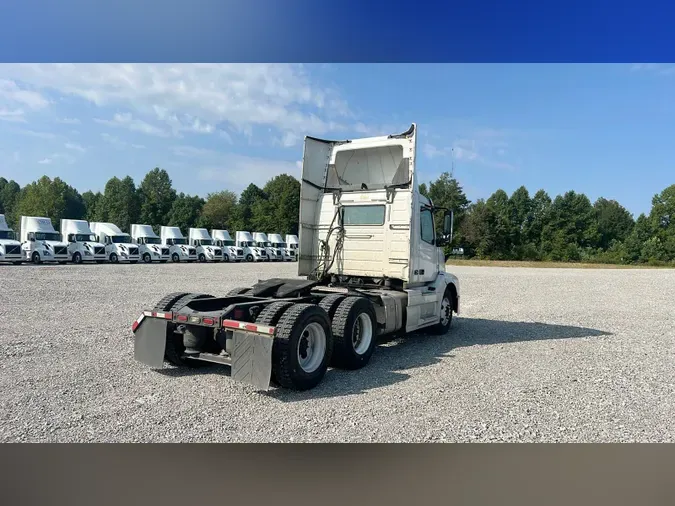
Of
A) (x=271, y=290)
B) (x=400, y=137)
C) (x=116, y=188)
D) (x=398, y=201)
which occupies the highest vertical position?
(x=116, y=188)

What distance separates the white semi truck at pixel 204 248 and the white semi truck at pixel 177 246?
796mm

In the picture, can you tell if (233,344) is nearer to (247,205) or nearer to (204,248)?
(204,248)

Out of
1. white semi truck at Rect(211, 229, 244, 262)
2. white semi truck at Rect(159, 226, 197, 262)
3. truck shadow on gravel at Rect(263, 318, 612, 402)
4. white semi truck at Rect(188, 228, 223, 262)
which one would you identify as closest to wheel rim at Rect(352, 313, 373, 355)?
truck shadow on gravel at Rect(263, 318, 612, 402)

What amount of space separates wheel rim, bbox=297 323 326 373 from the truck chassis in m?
0.01

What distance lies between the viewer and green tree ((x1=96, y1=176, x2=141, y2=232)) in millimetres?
57125

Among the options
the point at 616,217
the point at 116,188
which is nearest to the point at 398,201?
the point at 116,188

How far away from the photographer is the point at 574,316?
13.0m

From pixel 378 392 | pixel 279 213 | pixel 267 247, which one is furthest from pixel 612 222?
pixel 378 392

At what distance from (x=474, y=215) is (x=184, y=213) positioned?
37.0 meters

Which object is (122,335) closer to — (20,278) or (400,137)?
(400,137)

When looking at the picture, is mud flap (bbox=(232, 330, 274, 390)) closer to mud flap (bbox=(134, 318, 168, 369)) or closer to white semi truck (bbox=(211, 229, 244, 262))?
mud flap (bbox=(134, 318, 168, 369))

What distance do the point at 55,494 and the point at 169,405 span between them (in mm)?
1583

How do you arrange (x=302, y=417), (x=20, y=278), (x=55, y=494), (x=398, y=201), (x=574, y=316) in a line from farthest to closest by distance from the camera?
(x=20, y=278) → (x=574, y=316) → (x=398, y=201) → (x=302, y=417) → (x=55, y=494)

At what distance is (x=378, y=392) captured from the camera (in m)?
5.91
